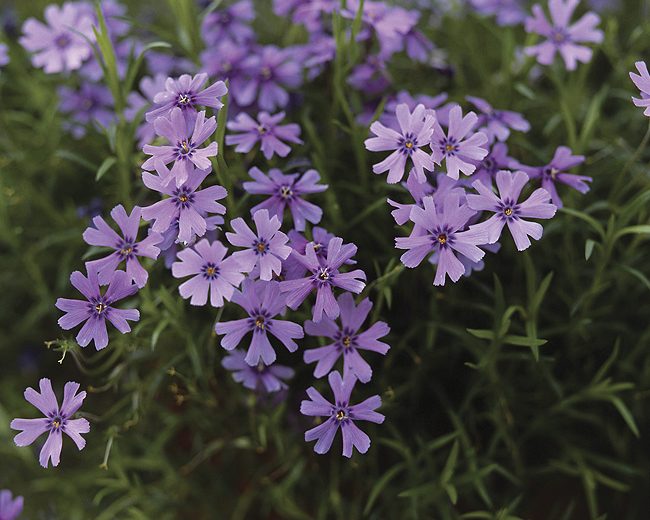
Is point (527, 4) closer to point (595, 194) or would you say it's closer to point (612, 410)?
point (595, 194)

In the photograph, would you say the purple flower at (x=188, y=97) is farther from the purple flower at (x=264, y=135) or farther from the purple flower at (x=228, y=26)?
the purple flower at (x=228, y=26)

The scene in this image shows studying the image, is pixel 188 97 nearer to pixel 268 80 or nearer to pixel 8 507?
pixel 268 80

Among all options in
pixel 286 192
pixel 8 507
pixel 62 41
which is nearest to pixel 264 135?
pixel 286 192

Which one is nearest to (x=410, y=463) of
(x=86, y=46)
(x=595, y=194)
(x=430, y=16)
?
(x=595, y=194)

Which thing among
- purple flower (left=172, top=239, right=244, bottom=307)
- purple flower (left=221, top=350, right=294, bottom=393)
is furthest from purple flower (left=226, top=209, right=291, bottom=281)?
purple flower (left=221, top=350, right=294, bottom=393)

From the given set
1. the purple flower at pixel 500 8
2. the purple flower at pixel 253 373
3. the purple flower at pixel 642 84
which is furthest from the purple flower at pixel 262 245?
the purple flower at pixel 500 8

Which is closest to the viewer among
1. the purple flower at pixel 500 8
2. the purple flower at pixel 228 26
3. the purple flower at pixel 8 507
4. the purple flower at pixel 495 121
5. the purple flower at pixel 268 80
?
the purple flower at pixel 8 507
